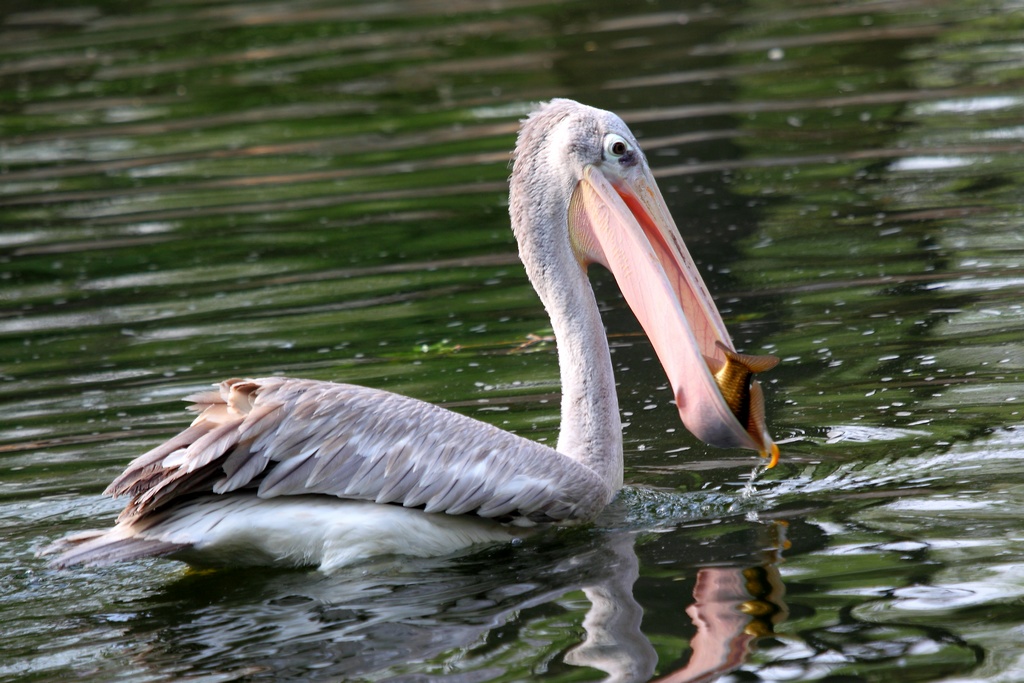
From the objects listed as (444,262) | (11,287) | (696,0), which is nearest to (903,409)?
(444,262)

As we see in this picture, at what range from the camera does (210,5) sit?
1741cm

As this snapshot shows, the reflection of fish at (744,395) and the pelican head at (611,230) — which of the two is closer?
the reflection of fish at (744,395)

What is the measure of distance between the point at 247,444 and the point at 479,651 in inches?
41.1

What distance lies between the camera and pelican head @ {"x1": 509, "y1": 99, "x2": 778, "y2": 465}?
438 cm

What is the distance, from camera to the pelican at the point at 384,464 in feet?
13.8

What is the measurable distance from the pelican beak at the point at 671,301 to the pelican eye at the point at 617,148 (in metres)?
0.04

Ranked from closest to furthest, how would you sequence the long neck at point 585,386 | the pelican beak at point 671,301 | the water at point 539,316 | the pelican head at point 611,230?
the water at point 539,316 < the pelican beak at point 671,301 < the pelican head at point 611,230 < the long neck at point 585,386

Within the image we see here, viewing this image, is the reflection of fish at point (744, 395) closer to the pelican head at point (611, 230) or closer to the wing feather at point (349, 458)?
the pelican head at point (611, 230)

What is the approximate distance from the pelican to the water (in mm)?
125

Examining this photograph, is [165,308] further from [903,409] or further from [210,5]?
[210,5]

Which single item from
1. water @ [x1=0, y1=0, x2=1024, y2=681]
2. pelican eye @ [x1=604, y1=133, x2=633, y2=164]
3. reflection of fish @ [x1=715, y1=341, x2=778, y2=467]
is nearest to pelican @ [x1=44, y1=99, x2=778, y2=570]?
reflection of fish @ [x1=715, y1=341, x2=778, y2=467]

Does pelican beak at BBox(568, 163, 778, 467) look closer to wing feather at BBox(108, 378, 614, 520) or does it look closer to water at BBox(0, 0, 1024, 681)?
water at BBox(0, 0, 1024, 681)

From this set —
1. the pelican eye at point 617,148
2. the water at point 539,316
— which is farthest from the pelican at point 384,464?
the pelican eye at point 617,148

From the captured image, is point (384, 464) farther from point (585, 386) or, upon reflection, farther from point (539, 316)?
point (539, 316)
